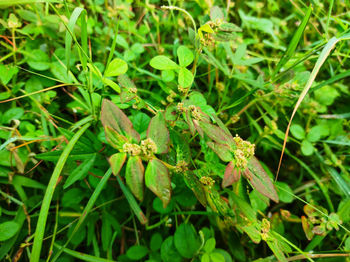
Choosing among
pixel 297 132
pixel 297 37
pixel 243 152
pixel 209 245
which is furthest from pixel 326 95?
pixel 209 245

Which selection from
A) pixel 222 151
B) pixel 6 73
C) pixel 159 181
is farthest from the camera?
pixel 6 73

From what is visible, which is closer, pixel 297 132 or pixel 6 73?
pixel 6 73

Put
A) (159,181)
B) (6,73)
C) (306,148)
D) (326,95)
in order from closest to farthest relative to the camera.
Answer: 1. (159,181)
2. (6,73)
3. (306,148)
4. (326,95)

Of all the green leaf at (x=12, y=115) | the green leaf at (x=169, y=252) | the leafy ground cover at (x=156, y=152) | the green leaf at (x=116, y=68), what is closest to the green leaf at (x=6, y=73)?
the leafy ground cover at (x=156, y=152)

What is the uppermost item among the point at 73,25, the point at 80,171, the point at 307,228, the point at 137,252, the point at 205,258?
the point at 73,25

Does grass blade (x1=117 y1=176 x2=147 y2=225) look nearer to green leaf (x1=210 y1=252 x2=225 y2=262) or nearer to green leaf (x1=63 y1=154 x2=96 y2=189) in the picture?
green leaf (x1=63 y1=154 x2=96 y2=189)

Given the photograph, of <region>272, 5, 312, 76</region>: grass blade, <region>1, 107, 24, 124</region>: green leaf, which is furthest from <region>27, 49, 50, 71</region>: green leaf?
<region>272, 5, 312, 76</region>: grass blade

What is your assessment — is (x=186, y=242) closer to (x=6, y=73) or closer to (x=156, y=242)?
(x=156, y=242)

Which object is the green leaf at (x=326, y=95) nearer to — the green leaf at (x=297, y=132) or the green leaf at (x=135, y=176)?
the green leaf at (x=297, y=132)
